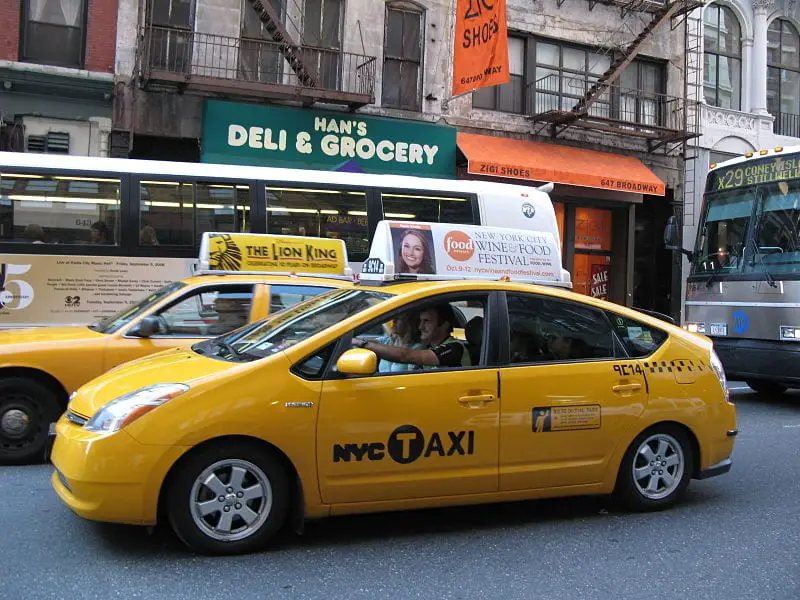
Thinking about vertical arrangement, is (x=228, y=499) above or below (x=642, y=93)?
below

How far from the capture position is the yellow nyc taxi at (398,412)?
4.06 meters

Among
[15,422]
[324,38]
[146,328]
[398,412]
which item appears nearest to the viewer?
[398,412]

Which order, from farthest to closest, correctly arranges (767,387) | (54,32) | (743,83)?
(743,83)
(54,32)
(767,387)

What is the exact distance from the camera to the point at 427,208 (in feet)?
37.5

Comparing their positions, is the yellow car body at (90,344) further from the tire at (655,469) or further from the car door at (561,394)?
the tire at (655,469)

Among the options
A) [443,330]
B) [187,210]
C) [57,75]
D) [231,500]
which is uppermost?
[57,75]

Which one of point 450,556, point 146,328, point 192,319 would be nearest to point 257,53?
point 192,319

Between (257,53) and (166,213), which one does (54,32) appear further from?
(166,213)

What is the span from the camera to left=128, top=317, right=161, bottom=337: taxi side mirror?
641 cm

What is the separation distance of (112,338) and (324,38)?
12187 millimetres

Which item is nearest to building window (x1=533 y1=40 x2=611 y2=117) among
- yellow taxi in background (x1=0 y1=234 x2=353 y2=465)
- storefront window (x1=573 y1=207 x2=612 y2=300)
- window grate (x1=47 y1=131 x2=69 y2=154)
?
storefront window (x1=573 y1=207 x2=612 y2=300)

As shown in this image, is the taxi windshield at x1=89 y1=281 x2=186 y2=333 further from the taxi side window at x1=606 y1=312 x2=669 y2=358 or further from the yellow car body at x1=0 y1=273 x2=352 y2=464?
the taxi side window at x1=606 y1=312 x2=669 y2=358

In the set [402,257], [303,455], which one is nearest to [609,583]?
[303,455]

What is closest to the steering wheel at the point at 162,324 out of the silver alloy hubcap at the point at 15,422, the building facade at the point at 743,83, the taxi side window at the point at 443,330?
the silver alloy hubcap at the point at 15,422
